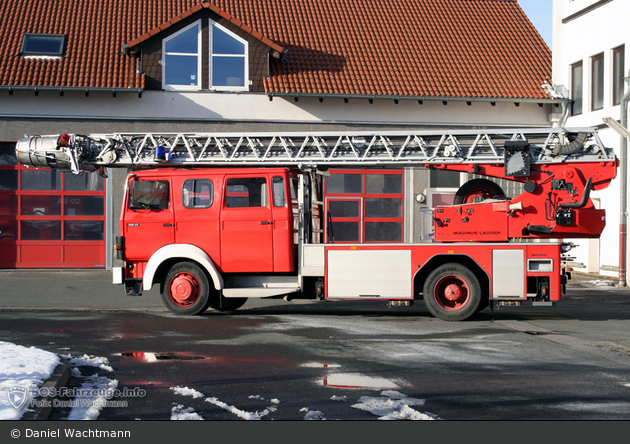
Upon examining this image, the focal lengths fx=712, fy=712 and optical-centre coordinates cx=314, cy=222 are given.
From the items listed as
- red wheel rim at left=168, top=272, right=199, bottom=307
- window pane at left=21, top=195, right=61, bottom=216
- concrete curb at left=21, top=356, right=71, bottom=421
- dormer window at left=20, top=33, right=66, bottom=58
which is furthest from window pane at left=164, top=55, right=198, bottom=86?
concrete curb at left=21, top=356, right=71, bottom=421

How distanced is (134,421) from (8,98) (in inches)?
640

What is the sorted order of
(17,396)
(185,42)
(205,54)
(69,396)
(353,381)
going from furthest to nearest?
(185,42)
(205,54)
(353,381)
(69,396)
(17,396)

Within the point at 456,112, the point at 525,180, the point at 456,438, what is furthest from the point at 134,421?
the point at 456,112

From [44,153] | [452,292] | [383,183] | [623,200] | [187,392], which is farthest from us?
[383,183]

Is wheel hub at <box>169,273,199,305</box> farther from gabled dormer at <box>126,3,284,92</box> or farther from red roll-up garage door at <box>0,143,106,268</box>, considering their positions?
gabled dormer at <box>126,3,284,92</box>

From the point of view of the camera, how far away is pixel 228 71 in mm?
20125

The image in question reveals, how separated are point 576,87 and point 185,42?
11248 millimetres

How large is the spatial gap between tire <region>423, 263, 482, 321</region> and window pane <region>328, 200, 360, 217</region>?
962 cm

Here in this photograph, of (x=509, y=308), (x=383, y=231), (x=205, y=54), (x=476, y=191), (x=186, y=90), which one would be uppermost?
(x=205, y=54)

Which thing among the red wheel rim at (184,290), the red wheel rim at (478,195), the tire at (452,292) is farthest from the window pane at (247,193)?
the red wheel rim at (478,195)

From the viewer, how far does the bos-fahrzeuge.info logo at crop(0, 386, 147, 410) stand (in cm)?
528

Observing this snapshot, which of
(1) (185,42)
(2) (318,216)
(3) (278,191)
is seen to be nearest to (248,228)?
(3) (278,191)

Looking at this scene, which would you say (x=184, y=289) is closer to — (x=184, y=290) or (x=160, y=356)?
(x=184, y=290)

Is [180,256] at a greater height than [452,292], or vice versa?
[180,256]
